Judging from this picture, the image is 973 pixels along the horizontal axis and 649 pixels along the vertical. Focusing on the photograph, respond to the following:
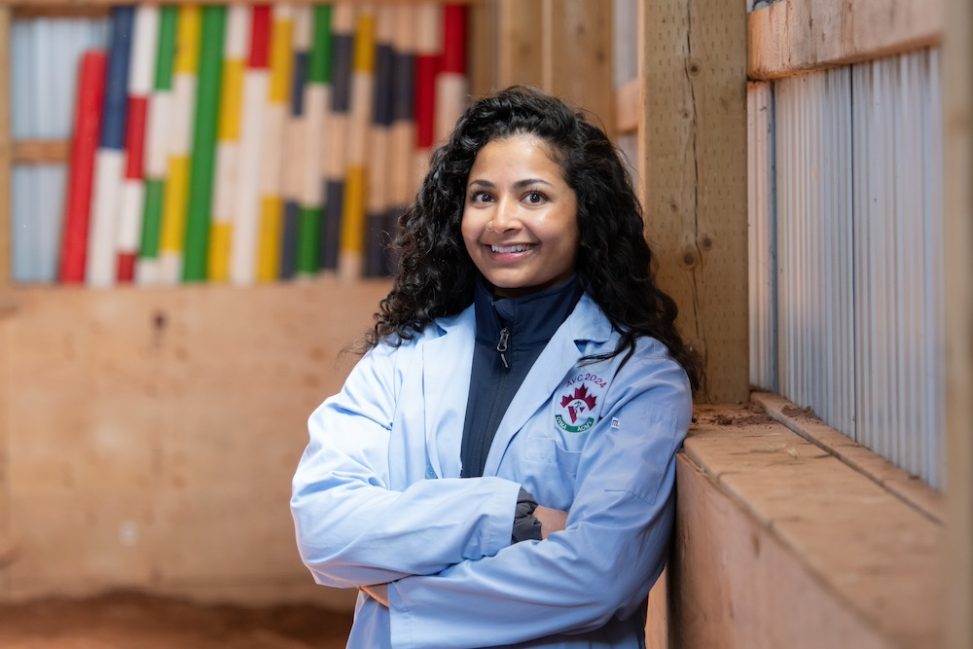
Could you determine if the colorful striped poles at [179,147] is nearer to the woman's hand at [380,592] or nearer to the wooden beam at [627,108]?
the wooden beam at [627,108]

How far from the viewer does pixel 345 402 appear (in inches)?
88.7

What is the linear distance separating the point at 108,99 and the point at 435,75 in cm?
127

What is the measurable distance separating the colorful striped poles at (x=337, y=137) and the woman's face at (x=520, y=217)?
2.73 m

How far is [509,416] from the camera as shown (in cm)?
207

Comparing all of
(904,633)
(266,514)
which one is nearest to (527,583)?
(904,633)

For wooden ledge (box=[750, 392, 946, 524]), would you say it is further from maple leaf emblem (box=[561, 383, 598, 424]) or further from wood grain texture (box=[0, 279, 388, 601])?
wood grain texture (box=[0, 279, 388, 601])

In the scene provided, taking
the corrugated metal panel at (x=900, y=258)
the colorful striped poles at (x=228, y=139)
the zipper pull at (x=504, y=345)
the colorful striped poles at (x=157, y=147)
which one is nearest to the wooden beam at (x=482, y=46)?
the colorful striped poles at (x=228, y=139)

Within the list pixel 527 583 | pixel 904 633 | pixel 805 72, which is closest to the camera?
pixel 904 633

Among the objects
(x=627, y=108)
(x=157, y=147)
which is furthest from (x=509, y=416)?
(x=157, y=147)

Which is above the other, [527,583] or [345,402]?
[345,402]

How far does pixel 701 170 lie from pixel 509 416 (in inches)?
24.2

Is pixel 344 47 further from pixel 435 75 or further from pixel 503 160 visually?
pixel 503 160

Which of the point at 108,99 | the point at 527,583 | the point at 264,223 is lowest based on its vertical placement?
the point at 527,583

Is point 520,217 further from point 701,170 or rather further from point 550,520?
point 550,520
